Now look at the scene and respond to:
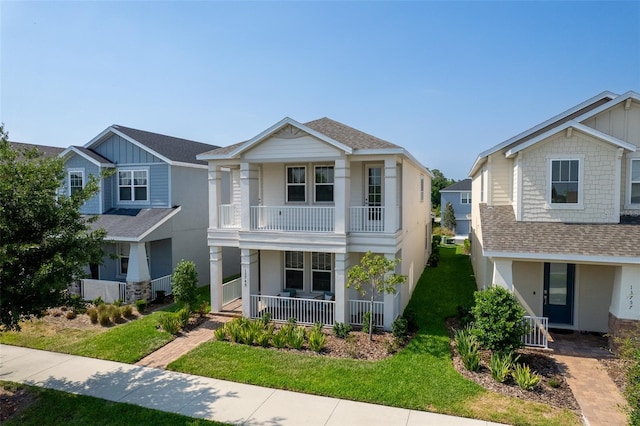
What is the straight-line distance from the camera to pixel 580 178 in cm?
1210

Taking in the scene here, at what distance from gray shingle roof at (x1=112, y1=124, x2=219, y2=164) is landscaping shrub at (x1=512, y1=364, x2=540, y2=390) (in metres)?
16.2

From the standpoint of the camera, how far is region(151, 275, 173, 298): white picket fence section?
16781 mm

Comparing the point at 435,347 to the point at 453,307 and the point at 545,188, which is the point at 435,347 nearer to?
the point at 453,307

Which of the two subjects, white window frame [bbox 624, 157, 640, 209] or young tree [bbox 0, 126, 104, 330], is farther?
white window frame [bbox 624, 157, 640, 209]

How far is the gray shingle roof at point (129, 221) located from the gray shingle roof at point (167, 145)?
2.78 metres

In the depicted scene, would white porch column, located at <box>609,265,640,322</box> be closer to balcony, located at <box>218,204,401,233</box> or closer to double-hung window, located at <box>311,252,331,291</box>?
balcony, located at <box>218,204,401,233</box>

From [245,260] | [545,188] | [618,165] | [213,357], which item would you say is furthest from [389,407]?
[618,165]

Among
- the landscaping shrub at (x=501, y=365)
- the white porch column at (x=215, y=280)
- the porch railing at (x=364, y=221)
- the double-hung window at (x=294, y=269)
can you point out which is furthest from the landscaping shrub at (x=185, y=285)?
the landscaping shrub at (x=501, y=365)

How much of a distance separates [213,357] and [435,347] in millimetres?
6434

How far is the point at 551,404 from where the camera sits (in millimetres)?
8383

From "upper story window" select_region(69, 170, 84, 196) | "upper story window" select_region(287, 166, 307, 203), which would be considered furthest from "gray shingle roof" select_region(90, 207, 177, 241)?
"upper story window" select_region(287, 166, 307, 203)

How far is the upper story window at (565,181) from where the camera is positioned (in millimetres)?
12203

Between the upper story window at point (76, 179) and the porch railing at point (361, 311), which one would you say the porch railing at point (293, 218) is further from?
the upper story window at point (76, 179)

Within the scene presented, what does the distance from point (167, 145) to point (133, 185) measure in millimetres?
2878
